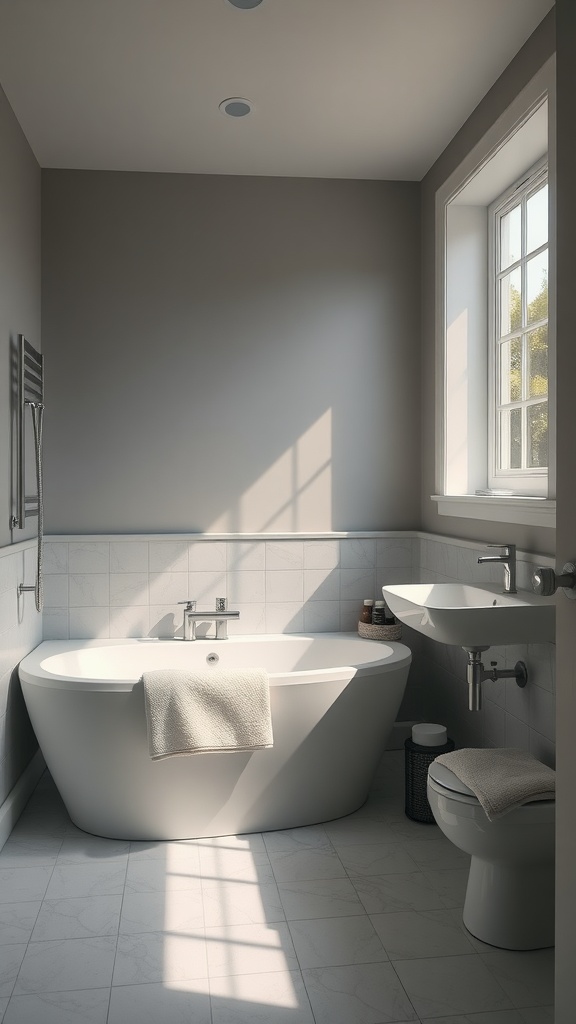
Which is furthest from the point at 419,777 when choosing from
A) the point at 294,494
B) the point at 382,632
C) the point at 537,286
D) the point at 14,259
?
the point at 14,259

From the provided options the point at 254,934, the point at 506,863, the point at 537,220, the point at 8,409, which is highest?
the point at 537,220

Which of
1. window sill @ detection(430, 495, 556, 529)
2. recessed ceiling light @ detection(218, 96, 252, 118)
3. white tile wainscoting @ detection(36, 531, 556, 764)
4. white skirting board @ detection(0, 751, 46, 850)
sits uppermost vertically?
recessed ceiling light @ detection(218, 96, 252, 118)

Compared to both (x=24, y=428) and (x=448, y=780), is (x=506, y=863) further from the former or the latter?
(x=24, y=428)

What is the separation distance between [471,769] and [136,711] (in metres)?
1.19

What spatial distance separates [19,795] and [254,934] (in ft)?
4.13

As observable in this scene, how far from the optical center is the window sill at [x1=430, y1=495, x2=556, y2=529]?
2.66 m

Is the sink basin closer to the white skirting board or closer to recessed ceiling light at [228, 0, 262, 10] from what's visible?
the white skirting board

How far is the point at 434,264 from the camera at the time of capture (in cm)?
384

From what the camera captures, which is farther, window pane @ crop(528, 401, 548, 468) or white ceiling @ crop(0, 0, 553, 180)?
window pane @ crop(528, 401, 548, 468)

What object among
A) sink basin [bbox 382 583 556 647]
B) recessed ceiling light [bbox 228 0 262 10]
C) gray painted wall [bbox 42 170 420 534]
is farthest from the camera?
gray painted wall [bbox 42 170 420 534]

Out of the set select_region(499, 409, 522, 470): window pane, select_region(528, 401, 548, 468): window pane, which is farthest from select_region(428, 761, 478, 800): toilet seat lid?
select_region(499, 409, 522, 470): window pane

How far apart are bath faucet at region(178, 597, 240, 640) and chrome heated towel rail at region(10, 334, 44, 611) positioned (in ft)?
2.17

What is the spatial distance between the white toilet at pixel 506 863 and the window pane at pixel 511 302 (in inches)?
75.4

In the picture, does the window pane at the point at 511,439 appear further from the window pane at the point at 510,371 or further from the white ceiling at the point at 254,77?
the white ceiling at the point at 254,77
